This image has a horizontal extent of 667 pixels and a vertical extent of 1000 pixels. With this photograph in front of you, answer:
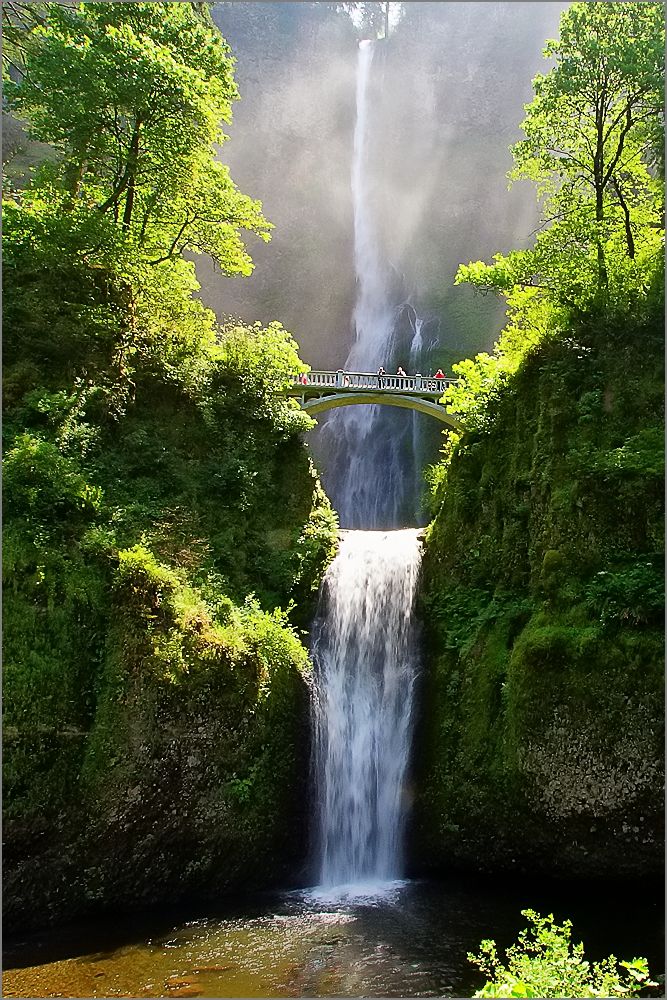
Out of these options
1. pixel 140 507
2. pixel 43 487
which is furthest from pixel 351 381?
pixel 43 487

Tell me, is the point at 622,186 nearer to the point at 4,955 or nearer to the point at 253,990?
the point at 253,990

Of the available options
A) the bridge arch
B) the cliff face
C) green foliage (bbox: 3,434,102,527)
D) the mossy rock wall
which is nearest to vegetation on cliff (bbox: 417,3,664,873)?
the cliff face

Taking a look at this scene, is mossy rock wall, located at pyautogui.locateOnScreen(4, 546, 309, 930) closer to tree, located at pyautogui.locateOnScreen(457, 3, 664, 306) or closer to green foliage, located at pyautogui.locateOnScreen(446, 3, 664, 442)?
green foliage, located at pyautogui.locateOnScreen(446, 3, 664, 442)

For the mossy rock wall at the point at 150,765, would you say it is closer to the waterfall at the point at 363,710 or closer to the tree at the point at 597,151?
the waterfall at the point at 363,710

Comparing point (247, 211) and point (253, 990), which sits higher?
point (247, 211)

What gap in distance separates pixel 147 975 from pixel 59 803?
245cm

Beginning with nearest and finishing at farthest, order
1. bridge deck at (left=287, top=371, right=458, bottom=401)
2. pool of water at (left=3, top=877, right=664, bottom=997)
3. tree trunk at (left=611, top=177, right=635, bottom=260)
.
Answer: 1. pool of water at (left=3, top=877, right=664, bottom=997)
2. tree trunk at (left=611, top=177, right=635, bottom=260)
3. bridge deck at (left=287, top=371, right=458, bottom=401)

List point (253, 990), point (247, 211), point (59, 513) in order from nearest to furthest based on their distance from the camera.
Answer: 1. point (253, 990)
2. point (59, 513)
3. point (247, 211)

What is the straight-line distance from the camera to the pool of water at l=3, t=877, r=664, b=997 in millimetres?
7270

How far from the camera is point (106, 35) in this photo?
12352mm

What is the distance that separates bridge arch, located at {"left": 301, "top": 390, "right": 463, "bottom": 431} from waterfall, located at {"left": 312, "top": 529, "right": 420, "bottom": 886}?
24.6ft

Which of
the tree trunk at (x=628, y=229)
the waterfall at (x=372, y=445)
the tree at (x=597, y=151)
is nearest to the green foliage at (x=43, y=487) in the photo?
the tree at (x=597, y=151)

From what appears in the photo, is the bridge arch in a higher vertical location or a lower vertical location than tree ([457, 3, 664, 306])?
lower

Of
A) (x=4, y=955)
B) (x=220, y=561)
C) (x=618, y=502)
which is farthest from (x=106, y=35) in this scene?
(x=4, y=955)
